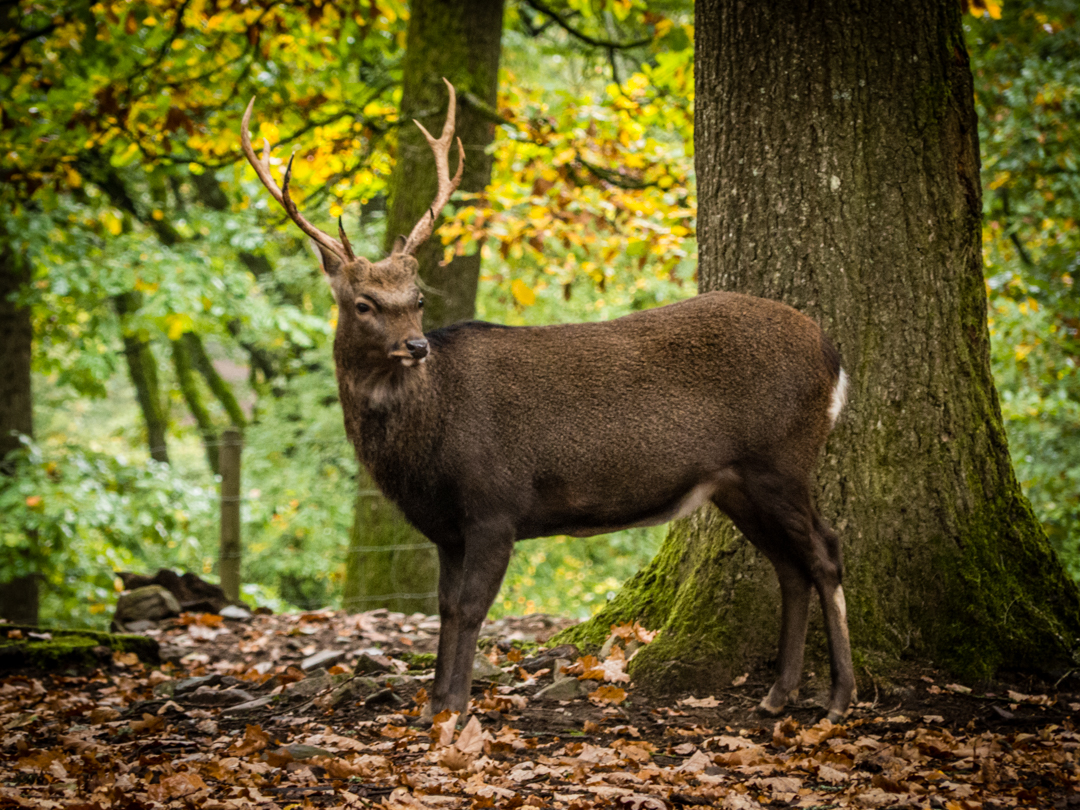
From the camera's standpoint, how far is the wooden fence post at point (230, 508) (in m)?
8.71

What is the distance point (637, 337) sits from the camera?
4.45m

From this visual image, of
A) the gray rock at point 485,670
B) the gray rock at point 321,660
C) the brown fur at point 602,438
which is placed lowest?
the gray rock at point 321,660

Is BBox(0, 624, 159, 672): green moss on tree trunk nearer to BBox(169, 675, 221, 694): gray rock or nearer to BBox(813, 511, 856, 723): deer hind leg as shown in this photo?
BBox(169, 675, 221, 694): gray rock

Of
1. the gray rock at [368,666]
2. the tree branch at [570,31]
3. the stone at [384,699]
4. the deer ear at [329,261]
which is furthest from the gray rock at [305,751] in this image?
the tree branch at [570,31]

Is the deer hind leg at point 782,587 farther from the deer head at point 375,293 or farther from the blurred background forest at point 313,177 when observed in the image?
the blurred background forest at point 313,177

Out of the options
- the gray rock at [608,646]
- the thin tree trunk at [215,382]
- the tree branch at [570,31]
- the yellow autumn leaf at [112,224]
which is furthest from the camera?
the thin tree trunk at [215,382]

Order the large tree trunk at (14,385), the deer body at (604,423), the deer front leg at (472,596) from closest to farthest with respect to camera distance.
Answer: the deer front leg at (472,596) < the deer body at (604,423) < the large tree trunk at (14,385)

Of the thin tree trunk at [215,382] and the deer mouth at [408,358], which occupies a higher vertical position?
the thin tree trunk at [215,382]

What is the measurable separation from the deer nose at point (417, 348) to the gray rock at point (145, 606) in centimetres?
438

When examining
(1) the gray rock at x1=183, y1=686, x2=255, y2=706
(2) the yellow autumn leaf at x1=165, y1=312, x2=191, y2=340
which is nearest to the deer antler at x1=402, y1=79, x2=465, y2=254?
(1) the gray rock at x1=183, y1=686, x2=255, y2=706

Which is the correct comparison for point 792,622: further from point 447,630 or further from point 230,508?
point 230,508

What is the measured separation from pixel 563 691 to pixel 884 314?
2.37 m

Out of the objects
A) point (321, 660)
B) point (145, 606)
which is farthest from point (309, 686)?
point (145, 606)

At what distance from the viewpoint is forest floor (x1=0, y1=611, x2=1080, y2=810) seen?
10.3ft
